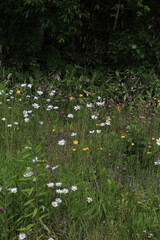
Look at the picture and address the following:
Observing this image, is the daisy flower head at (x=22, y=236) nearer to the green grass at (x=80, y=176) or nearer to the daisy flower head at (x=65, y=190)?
the green grass at (x=80, y=176)

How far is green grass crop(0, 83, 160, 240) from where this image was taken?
2375 mm

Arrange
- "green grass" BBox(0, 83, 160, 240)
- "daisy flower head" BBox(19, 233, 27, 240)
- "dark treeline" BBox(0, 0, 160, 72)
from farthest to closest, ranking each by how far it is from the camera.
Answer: "dark treeline" BBox(0, 0, 160, 72), "green grass" BBox(0, 83, 160, 240), "daisy flower head" BBox(19, 233, 27, 240)

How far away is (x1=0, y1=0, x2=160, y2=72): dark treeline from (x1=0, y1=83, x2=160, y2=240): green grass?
7.74 ft

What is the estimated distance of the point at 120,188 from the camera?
287 centimetres

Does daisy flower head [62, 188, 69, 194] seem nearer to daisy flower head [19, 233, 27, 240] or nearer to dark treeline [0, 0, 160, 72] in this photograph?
daisy flower head [19, 233, 27, 240]

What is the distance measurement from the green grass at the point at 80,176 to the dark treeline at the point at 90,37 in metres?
2.36

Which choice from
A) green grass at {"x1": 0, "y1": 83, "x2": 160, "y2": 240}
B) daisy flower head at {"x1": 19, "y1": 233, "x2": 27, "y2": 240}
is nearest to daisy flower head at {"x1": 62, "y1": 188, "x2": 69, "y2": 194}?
green grass at {"x1": 0, "y1": 83, "x2": 160, "y2": 240}

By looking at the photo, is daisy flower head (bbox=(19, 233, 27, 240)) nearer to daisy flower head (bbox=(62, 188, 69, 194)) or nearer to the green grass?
the green grass

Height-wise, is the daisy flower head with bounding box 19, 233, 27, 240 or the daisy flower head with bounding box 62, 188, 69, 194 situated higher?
the daisy flower head with bounding box 62, 188, 69, 194

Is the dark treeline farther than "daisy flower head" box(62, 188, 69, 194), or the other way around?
the dark treeline

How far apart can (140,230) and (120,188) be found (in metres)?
0.50

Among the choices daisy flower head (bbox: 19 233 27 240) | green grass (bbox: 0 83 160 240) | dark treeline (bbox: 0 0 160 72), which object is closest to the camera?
daisy flower head (bbox: 19 233 27 240)

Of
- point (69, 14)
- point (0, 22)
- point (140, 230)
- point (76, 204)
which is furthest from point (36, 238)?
point (0, 22)

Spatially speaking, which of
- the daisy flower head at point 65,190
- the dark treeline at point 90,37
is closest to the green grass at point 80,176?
the daisy flower head at point 65,190
